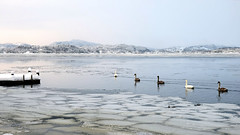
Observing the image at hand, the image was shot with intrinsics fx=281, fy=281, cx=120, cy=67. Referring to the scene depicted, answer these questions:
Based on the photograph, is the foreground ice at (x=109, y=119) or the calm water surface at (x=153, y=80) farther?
the calm water surface at (x=153, y=80)

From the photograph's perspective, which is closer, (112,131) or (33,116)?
(112,131)

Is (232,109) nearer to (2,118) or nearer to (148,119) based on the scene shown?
(148,119)

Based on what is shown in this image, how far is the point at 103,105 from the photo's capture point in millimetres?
17500

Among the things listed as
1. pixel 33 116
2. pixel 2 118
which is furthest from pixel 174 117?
pixel 2 118

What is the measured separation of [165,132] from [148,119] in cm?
246

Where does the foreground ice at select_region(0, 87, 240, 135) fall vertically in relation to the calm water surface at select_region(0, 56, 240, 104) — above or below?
above

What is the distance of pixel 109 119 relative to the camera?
13.5m

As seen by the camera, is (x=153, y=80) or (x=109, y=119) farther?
(x=153, y=80)

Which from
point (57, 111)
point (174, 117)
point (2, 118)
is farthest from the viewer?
point (57, 111)

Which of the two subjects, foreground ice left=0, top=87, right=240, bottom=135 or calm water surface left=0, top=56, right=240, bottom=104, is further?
calm water surface left=0, top=56, right=240, bottom=104

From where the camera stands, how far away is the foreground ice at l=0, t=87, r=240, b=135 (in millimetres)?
11438

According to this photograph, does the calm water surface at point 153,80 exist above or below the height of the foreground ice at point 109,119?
below

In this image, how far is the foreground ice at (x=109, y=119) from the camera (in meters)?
11.4

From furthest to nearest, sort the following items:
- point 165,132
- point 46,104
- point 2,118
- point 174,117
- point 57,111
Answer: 1. point 46,104
2. point 57,111
3. point 174,117
4. point 2,118
5. point 165,132
